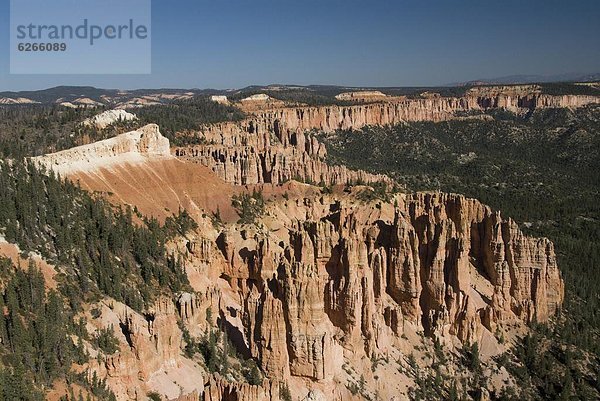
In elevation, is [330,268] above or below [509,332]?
above

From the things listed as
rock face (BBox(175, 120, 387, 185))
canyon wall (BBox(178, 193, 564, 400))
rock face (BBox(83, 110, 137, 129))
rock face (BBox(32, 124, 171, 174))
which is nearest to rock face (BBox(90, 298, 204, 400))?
canyon wall (BBox(178, 193, 564, 400))

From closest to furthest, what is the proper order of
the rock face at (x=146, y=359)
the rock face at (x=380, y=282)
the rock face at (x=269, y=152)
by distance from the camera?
the rock face at (x=146, y=359) < the rock face at (x=380, y=282) < the rock face at (x=269, y=152)

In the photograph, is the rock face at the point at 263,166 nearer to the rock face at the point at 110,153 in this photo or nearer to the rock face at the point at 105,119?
the rock face at the point at 110,153

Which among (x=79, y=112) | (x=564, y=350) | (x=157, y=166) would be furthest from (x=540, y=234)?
(x=79, y=112)

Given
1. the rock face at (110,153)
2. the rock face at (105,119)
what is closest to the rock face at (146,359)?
the rock face at (110,153)

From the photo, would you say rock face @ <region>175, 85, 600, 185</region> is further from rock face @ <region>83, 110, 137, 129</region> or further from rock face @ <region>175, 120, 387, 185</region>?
rock face @ <region>83, 110, 137, 129</region>

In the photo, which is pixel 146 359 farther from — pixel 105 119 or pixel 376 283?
pixel 105 119

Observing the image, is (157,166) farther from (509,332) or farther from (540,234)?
(540,234)

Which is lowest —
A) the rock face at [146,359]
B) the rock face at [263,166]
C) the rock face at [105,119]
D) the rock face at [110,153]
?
the rock face at [146,359]
